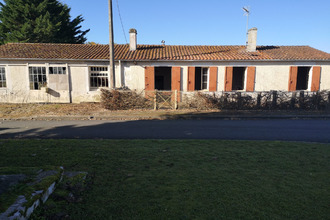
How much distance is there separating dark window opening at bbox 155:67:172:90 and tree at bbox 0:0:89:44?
12.7 m

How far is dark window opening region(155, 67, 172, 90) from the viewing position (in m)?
22.8

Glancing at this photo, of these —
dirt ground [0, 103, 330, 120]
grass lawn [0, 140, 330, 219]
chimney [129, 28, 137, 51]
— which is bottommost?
grass lawn [0, 140, 330, 219]

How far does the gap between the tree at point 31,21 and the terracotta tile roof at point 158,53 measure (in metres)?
6.69

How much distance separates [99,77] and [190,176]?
49.3 feet

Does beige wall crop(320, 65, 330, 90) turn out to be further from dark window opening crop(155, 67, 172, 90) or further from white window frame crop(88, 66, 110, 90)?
white window frame crop(88, 66, 110, 90)

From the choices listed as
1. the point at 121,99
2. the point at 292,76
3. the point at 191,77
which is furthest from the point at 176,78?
the point at 292,76

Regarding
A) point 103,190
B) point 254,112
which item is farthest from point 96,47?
point 103,190

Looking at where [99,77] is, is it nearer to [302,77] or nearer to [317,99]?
[317,99]

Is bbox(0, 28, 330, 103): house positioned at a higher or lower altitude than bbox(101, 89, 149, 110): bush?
higher

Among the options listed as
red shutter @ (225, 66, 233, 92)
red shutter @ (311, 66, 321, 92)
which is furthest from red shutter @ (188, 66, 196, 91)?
red shutter @ (311, 66, 321, 92)

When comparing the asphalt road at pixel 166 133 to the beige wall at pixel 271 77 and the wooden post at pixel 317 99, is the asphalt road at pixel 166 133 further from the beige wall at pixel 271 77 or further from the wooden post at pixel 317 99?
the beige wall at pixel 271 77

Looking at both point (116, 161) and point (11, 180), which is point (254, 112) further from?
point (11, 180)

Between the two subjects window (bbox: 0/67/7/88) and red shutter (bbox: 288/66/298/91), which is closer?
window (bbox: 0/67/7/88)

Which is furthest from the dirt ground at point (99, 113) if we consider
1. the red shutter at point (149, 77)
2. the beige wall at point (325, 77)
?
the beige wall at point (325, 77)
